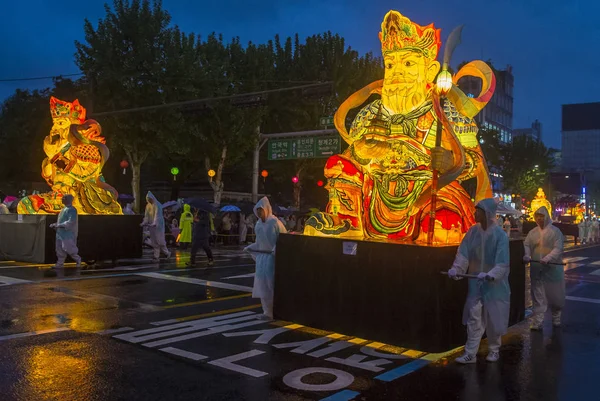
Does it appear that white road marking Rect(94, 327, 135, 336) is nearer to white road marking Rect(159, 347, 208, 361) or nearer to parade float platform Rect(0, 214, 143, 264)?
white road marking Rect(159, 347, 208, 361)

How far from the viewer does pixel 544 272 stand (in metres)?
7.75

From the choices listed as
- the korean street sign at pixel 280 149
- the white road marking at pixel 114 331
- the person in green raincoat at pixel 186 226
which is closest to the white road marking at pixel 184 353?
the white road marking at pixel 114 331

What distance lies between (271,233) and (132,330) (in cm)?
236

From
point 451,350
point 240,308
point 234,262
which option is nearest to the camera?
point 451,350

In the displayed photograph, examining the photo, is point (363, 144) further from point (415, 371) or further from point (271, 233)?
point (415, 371)

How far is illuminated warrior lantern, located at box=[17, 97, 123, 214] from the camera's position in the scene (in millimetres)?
14680

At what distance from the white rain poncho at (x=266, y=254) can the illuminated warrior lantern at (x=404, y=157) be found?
55cm

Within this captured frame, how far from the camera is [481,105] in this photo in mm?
7836

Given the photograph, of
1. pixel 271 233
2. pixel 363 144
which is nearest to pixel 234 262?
pixel 271 233

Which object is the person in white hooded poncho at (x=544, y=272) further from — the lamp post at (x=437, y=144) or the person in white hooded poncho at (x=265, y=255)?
the person in white hooded poncho at (x=265, y=255)

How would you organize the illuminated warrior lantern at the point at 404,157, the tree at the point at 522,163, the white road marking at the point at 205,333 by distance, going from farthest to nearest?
1. the tree at the point at 522,163
2. the illuminated warrior lantern at the point at 404,157
3. the white road marking at the point at 205,333

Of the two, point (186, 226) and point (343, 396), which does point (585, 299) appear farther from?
point (186, 226)

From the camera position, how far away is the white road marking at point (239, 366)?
5.39 meters

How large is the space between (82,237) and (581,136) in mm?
106173
